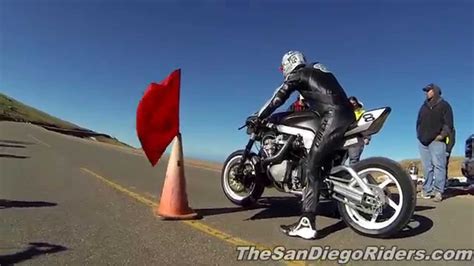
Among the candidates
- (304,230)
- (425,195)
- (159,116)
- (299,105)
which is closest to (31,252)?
(159,116)

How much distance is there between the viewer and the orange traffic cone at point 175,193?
18.8ft

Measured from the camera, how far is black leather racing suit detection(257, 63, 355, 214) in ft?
16.7

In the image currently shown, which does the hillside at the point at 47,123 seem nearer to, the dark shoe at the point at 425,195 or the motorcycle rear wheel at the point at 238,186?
the dark shoe at the point at 425,195

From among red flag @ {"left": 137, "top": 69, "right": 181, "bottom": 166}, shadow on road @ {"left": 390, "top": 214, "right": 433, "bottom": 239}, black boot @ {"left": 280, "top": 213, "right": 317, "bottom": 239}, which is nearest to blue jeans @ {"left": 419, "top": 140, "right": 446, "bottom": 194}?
shadow on road @ {"left": 390, "top": 214, "right": 433, "bottom": 239}

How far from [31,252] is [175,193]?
2.11m

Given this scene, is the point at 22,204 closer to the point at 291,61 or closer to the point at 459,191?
the point at 291,61

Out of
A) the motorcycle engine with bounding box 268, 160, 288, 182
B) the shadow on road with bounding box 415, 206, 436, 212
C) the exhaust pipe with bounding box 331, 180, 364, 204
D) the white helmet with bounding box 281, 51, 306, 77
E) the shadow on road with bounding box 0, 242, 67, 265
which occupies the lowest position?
the shadow on road with bounding box 0, 242, 67, 265

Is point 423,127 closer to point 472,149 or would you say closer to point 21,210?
point 472,149

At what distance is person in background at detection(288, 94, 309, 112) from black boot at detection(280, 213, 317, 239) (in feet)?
4.76

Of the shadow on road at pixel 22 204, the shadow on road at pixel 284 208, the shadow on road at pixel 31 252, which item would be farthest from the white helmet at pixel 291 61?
the shadow on road at pixel 22 204

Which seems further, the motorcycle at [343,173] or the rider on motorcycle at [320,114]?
the rider on motorcycle at [320,114]

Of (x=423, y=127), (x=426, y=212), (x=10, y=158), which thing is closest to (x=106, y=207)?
(x=426, y=212)

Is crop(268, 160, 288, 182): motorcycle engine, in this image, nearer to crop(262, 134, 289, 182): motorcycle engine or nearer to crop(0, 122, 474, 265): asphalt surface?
crop(262, 134, 289, 182): motorcycle engine

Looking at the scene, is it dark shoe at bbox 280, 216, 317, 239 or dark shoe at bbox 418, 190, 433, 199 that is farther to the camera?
dark shoe at bbox 418, 190, 433, 199
